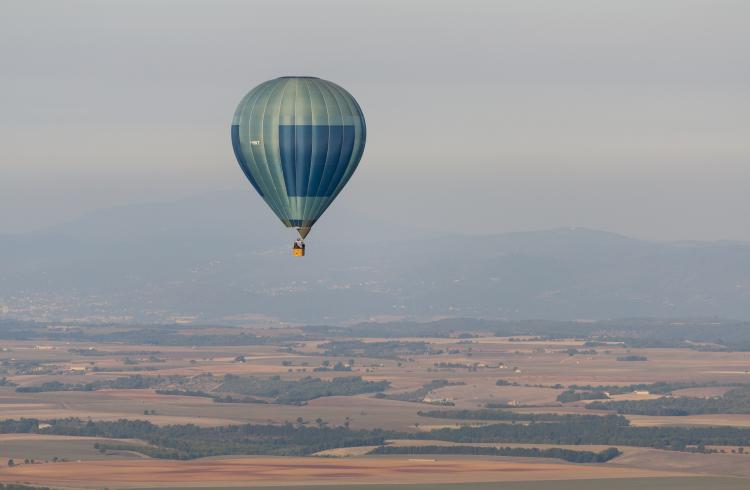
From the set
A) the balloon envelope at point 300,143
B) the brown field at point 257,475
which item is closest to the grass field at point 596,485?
the brown field at point 257,475

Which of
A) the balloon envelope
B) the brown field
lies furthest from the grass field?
the balloon envelope

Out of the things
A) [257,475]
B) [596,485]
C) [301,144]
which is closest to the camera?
[301,144]

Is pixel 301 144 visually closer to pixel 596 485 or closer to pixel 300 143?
pixel 300 143

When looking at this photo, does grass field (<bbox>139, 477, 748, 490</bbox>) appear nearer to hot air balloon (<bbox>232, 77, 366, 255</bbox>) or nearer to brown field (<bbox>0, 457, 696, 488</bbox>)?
brown field (<bbox>0, 457, 696, 488</bbox>)

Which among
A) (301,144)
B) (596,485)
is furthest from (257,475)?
(301,144)

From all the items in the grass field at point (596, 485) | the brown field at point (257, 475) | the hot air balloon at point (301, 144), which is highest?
the hot air balloon at point (301, 144)

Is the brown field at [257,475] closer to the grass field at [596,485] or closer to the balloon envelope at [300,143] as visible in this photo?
the grass field at [596,485]

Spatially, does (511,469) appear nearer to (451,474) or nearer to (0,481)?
(451,474)
